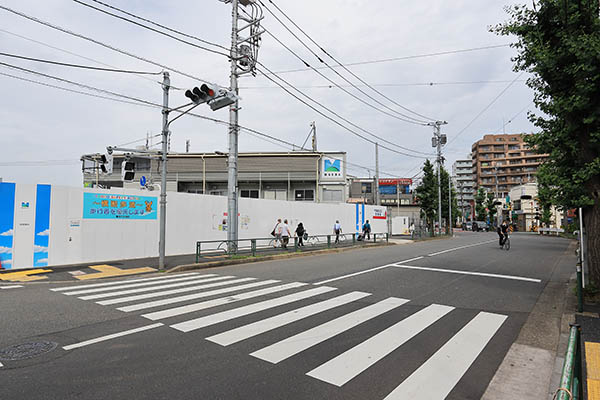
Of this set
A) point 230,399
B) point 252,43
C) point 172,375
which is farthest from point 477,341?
point 252,43

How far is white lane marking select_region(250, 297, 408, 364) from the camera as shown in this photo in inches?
175

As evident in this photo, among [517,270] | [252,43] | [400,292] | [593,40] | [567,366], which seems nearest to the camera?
[567,366]

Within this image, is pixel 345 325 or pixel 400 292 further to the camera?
pixel 400 292

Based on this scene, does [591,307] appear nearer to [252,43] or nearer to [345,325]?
[345,325]

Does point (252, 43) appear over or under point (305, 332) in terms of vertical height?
over

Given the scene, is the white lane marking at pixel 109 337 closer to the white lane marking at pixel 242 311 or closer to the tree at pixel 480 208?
the white lane marking at pixel 242 311

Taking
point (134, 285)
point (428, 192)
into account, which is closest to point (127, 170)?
point (134, 285)

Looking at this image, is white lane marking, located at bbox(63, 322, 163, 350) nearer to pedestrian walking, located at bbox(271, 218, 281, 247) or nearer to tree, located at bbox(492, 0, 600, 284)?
tree, located at bbox(492, 0, 600, 284)

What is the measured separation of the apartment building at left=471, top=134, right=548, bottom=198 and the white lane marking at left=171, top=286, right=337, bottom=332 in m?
87.2

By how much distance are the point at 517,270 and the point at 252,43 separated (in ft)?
49.3

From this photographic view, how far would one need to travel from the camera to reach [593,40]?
254 inches

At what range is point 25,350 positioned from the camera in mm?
4621

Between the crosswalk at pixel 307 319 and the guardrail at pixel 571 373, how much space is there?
1.48 metres

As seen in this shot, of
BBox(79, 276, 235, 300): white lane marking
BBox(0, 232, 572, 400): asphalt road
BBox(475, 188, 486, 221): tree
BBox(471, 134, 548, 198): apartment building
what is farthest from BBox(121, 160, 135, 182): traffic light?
BBox(471, 134, 548, 198): apartment building
